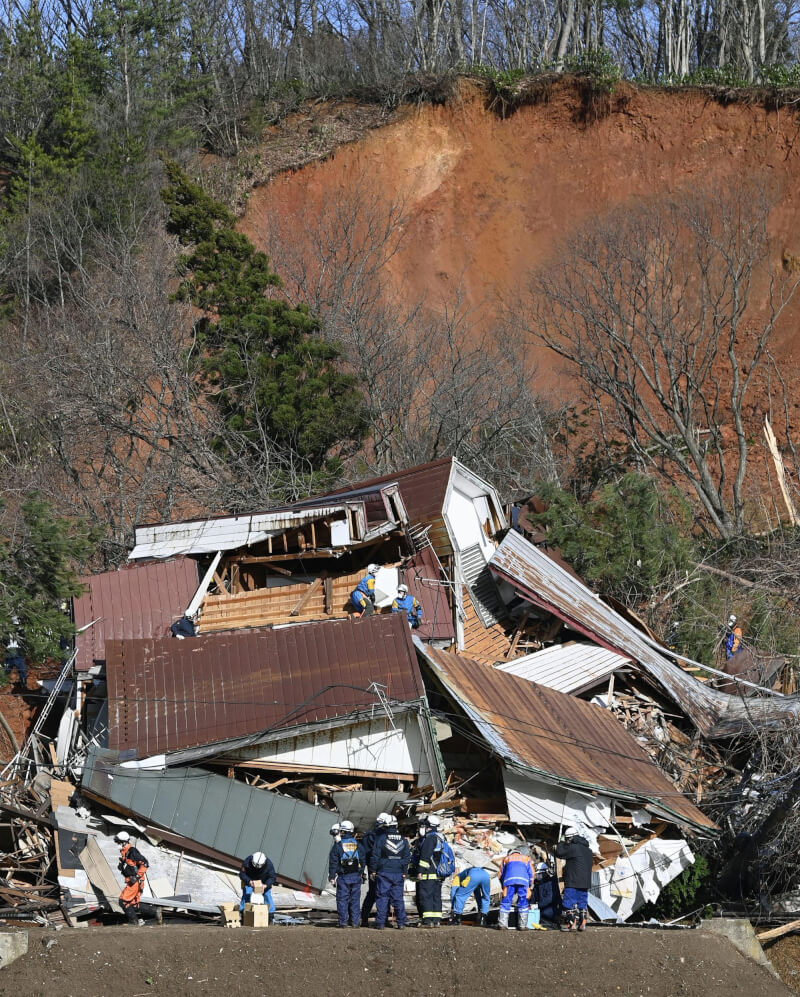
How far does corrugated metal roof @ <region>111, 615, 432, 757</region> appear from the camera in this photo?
46.7 ft

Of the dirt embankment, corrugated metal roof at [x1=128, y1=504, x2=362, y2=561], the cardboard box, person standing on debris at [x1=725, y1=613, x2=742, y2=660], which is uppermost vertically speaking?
the dirt embankment

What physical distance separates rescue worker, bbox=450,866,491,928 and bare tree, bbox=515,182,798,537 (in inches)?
592

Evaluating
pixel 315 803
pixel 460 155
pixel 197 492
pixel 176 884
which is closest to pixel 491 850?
pixel 315 803

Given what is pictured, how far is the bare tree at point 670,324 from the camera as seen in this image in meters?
27.6

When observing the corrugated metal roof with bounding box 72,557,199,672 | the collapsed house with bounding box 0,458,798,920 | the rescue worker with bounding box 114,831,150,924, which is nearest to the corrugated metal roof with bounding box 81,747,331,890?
the collapsed house with bounding box 0,458,798,920

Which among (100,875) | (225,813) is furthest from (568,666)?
(100,875)

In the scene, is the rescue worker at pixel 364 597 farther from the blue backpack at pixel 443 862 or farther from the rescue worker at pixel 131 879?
the blue backpack at pixel 443 862

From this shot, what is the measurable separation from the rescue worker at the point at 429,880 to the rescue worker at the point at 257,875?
1.47m

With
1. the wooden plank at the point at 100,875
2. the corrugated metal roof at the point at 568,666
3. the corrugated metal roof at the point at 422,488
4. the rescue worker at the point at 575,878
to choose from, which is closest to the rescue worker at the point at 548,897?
the rescue worker at the point at 575,878

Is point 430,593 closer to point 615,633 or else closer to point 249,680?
point 615,633

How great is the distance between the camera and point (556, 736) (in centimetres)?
1512

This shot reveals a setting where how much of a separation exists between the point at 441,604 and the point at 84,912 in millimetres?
7380

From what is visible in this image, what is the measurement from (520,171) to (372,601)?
22519mm

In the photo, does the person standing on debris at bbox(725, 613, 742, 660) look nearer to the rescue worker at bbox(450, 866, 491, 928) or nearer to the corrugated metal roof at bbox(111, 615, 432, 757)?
the corrugated metal roof at bbox(111, 615, 432, 757)
